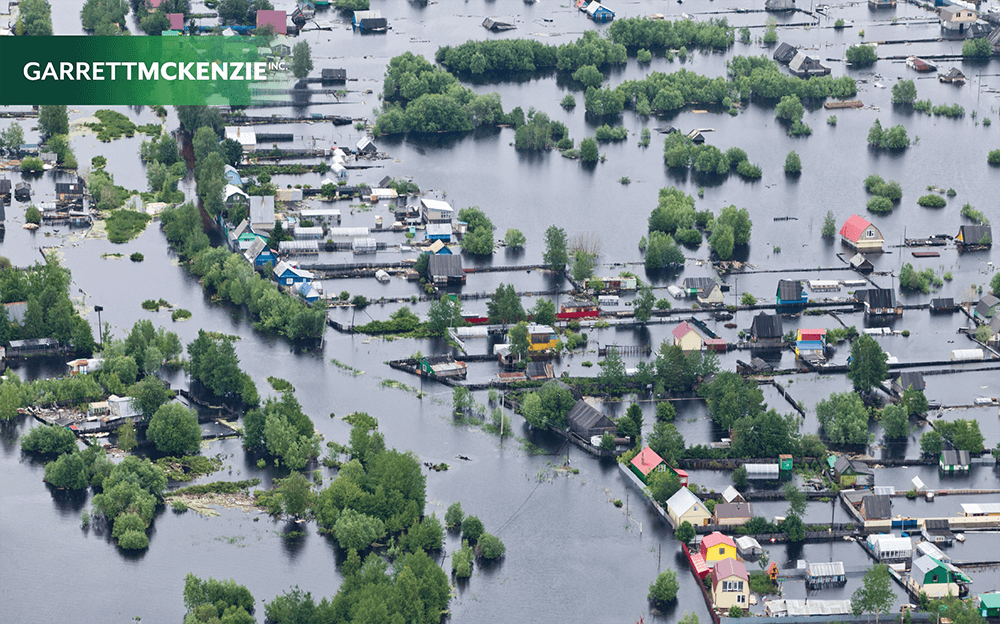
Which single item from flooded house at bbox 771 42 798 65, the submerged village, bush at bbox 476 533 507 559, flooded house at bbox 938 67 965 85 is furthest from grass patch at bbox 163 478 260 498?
flooded house at bbox 938 67 965 85

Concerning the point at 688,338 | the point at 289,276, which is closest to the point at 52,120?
the point at 289,276

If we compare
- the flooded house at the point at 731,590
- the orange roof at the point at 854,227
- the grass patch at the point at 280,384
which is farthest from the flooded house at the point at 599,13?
the flooded house at the point at 731,590

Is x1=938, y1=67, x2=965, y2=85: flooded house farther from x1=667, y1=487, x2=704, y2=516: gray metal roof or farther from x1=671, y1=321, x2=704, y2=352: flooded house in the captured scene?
x1=667, y1=487, x2=704, y2=516: gray metal roof

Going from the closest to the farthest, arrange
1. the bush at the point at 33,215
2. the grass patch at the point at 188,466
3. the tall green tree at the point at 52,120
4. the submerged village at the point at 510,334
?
1. the submerged village at the point at 510,334
2. the grass patch at the point at 188,466
3. the bush at the point at 33,215
4. the tall green tree at the point at 52,120

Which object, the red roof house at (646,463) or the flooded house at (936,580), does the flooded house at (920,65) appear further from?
the flooded house at (936,580)

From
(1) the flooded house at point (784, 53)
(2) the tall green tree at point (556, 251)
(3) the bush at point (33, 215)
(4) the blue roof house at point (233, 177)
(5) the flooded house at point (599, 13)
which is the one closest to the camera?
(2) the tall green tree at point (556, 251)

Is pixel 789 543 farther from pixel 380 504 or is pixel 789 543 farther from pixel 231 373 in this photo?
pixel 231 373
